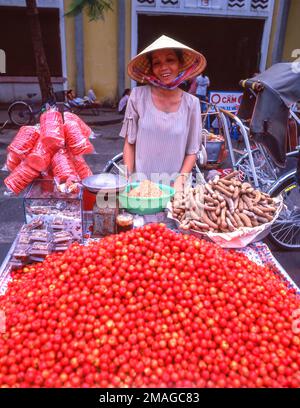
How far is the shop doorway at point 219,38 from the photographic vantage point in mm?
14352

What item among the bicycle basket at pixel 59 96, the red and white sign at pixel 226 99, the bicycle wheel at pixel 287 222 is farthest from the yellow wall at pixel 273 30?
the bicycle wheel at pixel 287 222

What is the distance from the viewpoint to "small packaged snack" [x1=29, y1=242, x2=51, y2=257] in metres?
2.04

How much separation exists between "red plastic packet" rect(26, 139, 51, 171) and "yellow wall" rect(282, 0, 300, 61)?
15.0 m

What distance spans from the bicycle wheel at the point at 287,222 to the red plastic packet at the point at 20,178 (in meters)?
2.71

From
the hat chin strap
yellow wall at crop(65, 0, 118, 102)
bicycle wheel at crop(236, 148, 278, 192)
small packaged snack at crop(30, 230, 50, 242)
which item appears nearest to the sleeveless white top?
the hat chin strap

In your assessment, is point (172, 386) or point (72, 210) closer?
point (172, 386)

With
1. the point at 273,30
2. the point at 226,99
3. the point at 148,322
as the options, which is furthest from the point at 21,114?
the point at 148,322

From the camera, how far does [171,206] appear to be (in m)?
2.48

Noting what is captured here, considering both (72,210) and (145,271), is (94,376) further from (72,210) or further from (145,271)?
(72,210)

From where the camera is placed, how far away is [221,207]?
2398 mm

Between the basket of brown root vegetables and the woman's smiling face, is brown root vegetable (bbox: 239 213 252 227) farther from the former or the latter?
the woman's smiling face

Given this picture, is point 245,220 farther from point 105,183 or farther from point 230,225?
point 105,183
